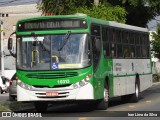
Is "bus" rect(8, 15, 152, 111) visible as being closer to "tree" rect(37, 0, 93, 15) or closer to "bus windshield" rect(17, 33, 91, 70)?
"bus windshield" rect(17, 33, 91, 70)

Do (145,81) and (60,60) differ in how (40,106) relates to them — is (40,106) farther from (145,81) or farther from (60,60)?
(145,81)

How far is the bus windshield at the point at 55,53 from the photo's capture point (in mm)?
17562

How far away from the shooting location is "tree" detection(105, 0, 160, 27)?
3912 centimetres

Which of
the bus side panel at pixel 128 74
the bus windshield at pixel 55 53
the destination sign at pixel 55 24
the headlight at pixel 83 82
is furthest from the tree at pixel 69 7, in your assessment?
the headlight at pixel 83 82

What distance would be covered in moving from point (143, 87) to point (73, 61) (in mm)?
8474

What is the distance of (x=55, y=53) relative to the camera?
17.7 metres

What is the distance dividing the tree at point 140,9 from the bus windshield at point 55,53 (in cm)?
2136

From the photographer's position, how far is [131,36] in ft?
77.7

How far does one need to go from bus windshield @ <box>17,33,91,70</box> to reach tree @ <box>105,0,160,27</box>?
70.1ft

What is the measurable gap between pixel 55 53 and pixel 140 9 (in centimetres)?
2550

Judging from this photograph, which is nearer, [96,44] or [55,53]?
[55,53]

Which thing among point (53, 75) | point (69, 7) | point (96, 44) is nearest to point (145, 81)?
point (96, 44)

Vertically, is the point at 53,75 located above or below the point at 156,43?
above

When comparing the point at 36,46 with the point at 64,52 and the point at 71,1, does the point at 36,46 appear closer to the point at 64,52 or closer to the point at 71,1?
the point at 64,52
